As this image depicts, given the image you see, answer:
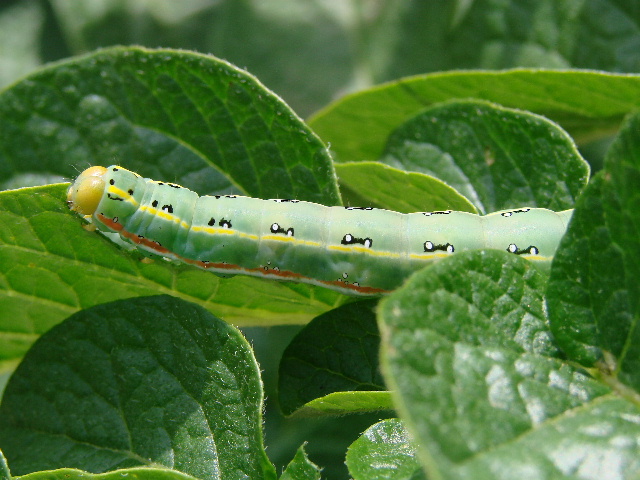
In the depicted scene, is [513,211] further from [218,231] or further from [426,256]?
[218,231]

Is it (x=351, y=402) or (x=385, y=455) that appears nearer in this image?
(x=385, y=455)

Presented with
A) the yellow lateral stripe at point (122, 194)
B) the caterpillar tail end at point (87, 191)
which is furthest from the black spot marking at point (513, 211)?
the caterpillar tail end at point (87, 191)

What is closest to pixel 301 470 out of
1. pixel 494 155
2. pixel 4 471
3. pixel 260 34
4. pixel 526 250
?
pixel 4 471

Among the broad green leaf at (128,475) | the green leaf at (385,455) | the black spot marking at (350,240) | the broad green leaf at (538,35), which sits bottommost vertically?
the broad green leaf at (128,475)

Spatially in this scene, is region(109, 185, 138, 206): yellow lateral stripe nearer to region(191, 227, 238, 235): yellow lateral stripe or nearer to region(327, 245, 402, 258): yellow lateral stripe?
region(191, 227, 238, 235): yellow lateral stripe

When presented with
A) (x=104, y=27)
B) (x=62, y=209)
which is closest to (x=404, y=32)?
(x=104, y=27)

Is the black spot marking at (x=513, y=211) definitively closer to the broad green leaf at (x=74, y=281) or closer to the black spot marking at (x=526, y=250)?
the black spot marking at (x=526, y=250)

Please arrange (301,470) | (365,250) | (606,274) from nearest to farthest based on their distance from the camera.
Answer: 1. (606,274)
2. (301,470)
3. (365,250)
